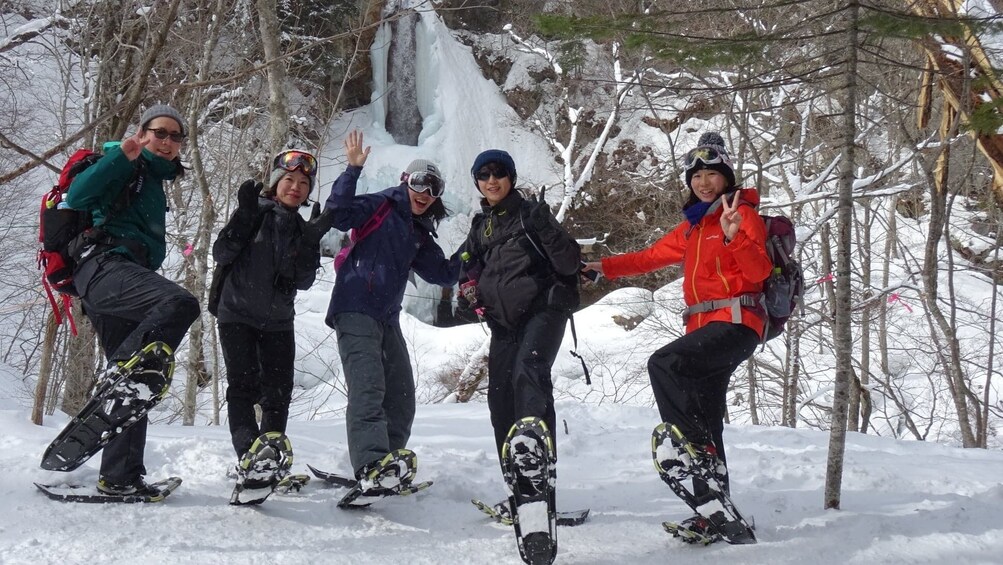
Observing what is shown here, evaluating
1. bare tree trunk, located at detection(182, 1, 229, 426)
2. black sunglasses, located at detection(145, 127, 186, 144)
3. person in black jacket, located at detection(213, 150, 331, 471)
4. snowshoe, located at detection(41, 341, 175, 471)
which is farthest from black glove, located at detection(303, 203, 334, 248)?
bare tree trunk, located at detection(182, 1, 229, 426)

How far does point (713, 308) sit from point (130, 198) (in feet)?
9.64

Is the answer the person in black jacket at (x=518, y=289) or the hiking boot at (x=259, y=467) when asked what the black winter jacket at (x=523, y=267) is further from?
the hiking boot at (x=259, y=467)

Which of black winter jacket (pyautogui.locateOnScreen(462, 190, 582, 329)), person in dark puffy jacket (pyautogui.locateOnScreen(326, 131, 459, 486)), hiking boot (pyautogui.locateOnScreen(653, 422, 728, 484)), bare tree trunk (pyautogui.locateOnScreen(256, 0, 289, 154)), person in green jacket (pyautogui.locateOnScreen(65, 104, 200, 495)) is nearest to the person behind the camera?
hiking boot (pyautogui.locateOnScreen(653, 422, 728, 484))

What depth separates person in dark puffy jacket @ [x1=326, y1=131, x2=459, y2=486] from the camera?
363 centimetres

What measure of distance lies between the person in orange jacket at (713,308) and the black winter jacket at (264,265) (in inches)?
77.1

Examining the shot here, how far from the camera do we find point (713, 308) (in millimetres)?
3338

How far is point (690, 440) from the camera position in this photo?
121 inches

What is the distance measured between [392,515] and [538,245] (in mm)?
1582

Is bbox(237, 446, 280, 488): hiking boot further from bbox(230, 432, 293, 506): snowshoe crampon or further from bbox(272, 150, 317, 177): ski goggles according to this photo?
bbox(272, 150, 317, 177): ski goggles

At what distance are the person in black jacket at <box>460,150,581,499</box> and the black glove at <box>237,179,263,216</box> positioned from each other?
1.14m

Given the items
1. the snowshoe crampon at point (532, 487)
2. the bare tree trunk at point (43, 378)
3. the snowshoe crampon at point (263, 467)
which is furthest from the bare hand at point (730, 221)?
the bare tree trunk at point (43, 378)

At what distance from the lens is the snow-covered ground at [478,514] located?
2908mm

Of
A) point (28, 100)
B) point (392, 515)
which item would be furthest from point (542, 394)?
point (28, 100)

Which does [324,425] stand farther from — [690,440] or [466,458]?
[690,440]
